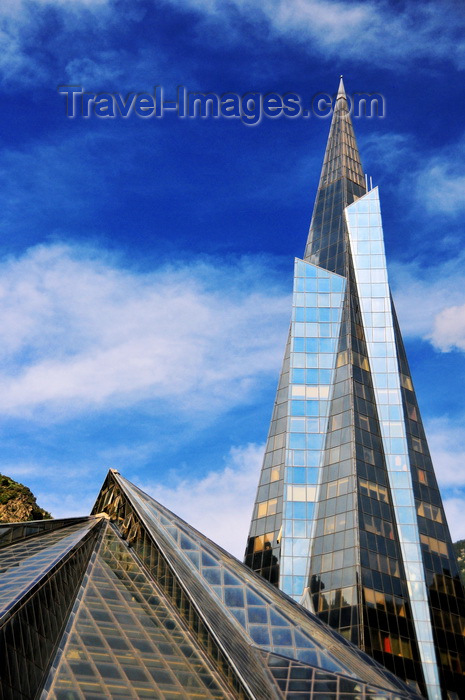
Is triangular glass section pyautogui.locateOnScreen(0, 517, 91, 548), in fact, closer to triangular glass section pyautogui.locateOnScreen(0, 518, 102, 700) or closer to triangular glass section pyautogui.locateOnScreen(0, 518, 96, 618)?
triangular glass section pyautogui.locateOnScreen(0, 518, 96, 618)

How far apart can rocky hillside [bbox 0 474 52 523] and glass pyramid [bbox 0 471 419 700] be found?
5803 centimetres

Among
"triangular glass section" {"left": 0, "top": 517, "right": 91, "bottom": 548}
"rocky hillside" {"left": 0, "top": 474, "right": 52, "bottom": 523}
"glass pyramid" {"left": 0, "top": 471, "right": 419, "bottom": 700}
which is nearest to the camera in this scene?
"glass pyramid" {"left": 0, "top": 471, "right": 419, "bottom": 700}

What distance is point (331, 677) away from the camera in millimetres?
44562

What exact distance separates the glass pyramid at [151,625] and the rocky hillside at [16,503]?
58.0 meters

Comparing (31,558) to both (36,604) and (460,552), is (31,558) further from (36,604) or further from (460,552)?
(460,552)

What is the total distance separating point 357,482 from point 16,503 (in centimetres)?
5131

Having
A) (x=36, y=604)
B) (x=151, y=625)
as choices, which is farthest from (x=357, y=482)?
(x=36, y=604)

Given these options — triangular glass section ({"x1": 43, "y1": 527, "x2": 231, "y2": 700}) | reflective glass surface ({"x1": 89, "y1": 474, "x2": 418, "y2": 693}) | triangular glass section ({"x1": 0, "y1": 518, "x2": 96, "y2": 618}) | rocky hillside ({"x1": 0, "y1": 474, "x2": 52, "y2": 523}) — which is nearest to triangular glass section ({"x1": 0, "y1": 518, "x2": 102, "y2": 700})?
triangular glass section ({"x1": 0, "y1": 518, "x2": 96, "y2": 618})

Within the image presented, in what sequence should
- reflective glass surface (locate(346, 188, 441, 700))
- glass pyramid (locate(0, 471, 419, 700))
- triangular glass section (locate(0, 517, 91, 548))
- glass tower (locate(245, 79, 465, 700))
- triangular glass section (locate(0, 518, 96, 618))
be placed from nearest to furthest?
glass pyramid (locate(0, 471, 419, 700)) < triangular glass section (locate(0, 518, 96, 618)) < triangular glass section (locate(0, 517, 91, 548)) < glass tower (locate(245, 79, 465, 700)) < reflective glass surface (locate(346, 188, 441, 700))

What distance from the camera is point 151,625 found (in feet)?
144

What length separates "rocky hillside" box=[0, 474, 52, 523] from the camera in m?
116

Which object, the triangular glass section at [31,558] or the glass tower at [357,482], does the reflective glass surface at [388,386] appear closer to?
the glass tower at [357,482]

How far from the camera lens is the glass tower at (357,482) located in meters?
85.9

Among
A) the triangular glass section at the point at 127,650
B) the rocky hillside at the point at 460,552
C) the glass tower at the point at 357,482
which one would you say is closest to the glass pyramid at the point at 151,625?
the triangular glass section at the point at 127,650
